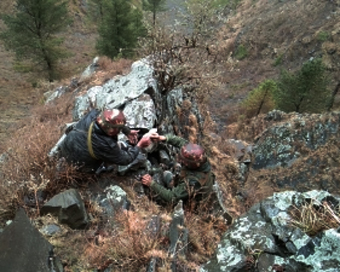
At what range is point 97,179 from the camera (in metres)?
5.23

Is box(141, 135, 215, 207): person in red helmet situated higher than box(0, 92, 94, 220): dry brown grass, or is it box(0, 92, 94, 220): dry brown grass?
box(0, 92, 94, 220): dry brown grass

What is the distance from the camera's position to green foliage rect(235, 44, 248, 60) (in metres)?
35.4

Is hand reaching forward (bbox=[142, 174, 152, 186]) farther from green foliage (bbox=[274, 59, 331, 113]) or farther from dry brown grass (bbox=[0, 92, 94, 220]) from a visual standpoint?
green foliage (bbox=[274, 59, 331, 113])

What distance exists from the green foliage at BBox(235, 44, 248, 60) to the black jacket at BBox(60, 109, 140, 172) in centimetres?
3302

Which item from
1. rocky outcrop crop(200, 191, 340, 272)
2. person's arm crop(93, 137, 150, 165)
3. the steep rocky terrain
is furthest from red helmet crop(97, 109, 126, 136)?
the steep rocky terrain

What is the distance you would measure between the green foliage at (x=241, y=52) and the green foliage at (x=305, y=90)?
17.1 metres

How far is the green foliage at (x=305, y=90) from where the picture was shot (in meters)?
17.0

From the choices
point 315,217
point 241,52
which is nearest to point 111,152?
point 315,217

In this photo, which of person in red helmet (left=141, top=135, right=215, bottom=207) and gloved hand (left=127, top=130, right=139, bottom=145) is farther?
gloved hand (left=127, top=130, right=139, bottom=145)

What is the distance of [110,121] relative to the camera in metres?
4.57

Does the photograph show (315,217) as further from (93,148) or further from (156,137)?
(156,137)

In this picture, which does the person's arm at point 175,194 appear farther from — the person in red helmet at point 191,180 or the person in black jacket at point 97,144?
the person in black jacket at point 97,144

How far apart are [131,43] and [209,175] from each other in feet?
55.3

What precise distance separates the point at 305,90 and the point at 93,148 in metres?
16.4
